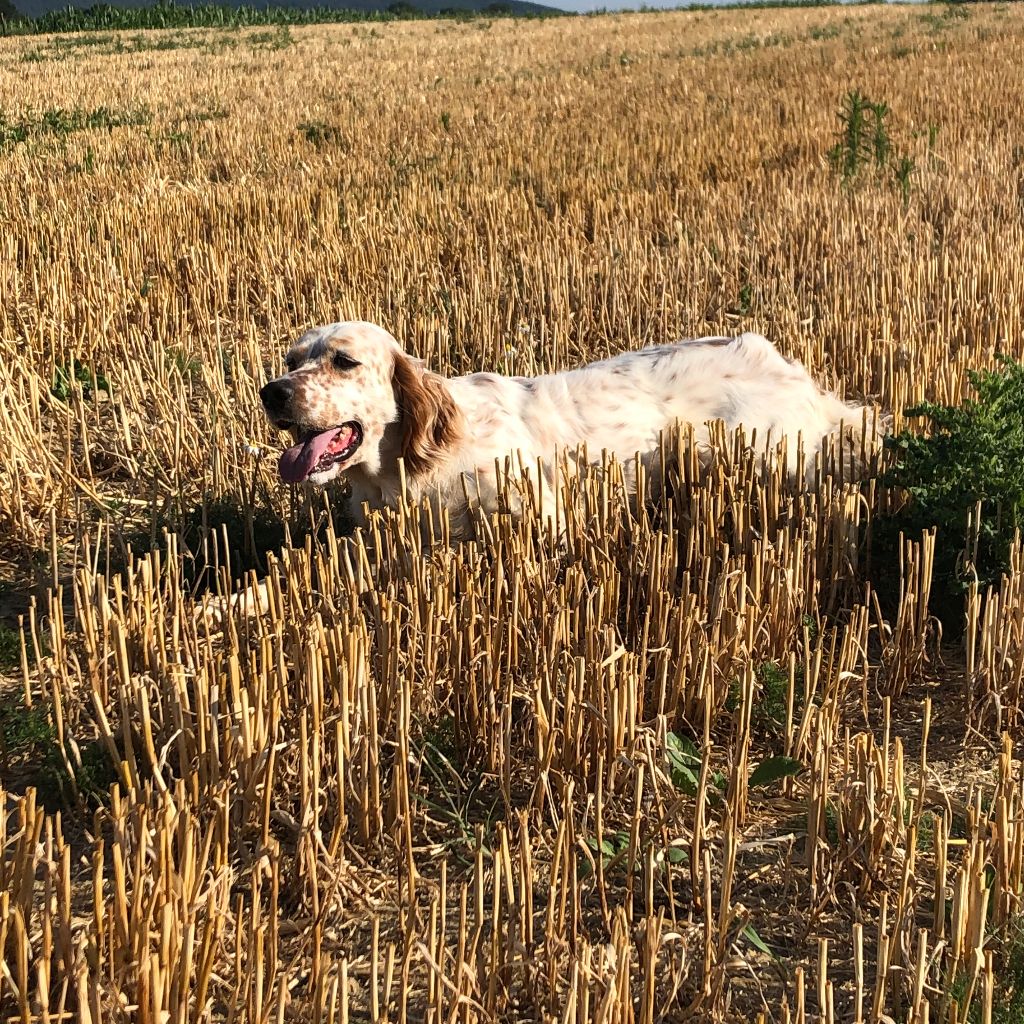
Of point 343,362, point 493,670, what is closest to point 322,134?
point 343,362

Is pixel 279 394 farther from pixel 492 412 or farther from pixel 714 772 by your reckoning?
pixel 714 772

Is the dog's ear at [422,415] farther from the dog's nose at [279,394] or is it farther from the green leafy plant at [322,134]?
the green leafy plant at [322,134]

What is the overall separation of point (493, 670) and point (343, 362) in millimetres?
1574

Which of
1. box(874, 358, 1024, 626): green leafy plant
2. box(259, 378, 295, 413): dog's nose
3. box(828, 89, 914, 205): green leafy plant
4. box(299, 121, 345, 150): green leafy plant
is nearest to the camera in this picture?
box(874, 358, 1024, 626): green leafy plant

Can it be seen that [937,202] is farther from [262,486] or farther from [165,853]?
[165,853]

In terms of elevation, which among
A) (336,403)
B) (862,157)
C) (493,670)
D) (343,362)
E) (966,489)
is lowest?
(493,670)

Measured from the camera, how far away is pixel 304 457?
460 cm

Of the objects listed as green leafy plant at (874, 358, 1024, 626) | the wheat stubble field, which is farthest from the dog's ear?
green leafy plant at (874, 358, 1024, 626)

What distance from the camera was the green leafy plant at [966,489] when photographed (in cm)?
410

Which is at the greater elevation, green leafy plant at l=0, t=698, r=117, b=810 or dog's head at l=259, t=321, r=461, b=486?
dog's head at l=259, t=321, r=461, b=486

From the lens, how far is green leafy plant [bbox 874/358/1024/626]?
13.4 ft

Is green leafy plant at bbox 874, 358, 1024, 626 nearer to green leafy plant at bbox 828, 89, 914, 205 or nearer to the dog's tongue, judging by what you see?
the dog's tongue

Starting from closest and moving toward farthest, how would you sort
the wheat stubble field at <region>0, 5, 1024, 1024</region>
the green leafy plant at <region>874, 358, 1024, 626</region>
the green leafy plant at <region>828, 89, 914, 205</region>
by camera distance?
the wheat stubble field at <region>0, 5, 1024, 1024</region> < the green leafy plant at <region>874, 358, 1024, 626</region> < the green leafy plant at <region>828, 89, 914, 205</region>

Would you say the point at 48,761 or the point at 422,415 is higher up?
the point at 422,415
